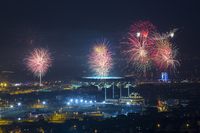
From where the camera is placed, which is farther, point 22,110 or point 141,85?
point 141,85

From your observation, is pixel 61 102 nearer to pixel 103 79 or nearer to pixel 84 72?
pixel 103 79

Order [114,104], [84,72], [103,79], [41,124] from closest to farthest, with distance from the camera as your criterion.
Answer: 1. [41,124]
2. [114,104]
3. [103,79]
4. [84,72]

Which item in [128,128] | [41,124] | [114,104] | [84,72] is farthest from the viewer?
[84,72]

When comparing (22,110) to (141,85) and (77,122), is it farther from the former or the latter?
(141,85)

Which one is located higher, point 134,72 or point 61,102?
point 134,72

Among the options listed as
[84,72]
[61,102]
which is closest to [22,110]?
[61,102]

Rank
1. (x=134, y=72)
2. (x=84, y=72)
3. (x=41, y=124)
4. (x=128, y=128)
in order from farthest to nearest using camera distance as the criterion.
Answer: (x=84, y=72) → (x=134, y=72) → (x=41, y=124) → (x=128, y=128)

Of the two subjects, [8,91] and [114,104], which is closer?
[114,104]

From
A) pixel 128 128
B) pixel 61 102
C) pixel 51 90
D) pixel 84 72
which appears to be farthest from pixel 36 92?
pixel 128 128

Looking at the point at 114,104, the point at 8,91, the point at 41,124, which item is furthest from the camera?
the point at 8,91
